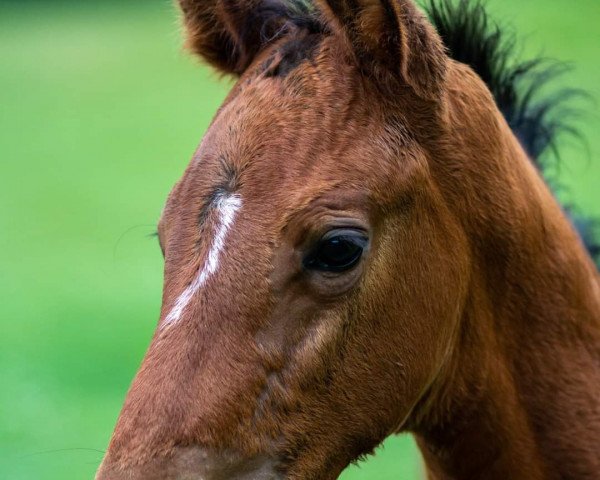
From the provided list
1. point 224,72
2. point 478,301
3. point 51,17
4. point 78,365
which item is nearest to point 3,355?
point 78,365

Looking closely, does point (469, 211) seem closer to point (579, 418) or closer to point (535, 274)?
point (535, 274)

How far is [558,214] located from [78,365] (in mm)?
5759

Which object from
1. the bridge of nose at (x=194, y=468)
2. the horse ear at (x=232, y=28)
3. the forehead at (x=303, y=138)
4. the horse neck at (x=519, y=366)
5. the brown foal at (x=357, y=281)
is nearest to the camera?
the bridge of nose at (x=194, y=468)

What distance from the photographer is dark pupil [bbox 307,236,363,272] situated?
2.10 m

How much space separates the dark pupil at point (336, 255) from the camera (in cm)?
210

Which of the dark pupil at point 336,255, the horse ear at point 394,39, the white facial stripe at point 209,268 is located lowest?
the white facial stripe at point 209,268

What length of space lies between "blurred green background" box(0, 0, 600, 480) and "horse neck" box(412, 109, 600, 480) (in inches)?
33.5

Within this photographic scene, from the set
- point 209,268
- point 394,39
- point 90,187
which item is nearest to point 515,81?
point 394,39

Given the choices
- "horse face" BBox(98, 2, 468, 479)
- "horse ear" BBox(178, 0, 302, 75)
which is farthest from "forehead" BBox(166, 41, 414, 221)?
"horse ear" BBox(178, 0, 302, 75)

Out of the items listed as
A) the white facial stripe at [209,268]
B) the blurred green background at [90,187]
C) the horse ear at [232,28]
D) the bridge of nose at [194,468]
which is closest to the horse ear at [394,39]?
the horse ear at [232,28]

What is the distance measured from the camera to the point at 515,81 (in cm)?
304

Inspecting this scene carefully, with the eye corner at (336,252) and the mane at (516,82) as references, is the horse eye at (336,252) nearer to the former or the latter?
the eye corner at (336,252)

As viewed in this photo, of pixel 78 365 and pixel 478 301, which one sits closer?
pixel 478 301

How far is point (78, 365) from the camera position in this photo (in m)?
7.73
